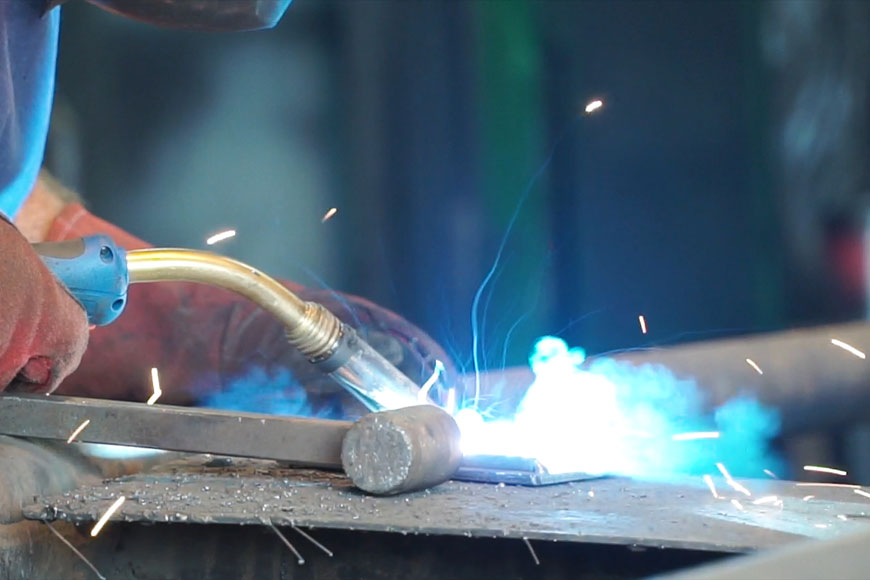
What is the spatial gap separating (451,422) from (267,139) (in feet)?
5.30

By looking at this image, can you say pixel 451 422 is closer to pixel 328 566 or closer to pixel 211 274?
pixel 328 566

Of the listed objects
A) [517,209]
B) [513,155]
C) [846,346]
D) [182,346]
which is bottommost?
[846,346]

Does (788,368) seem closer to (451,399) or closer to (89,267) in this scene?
(451,399)

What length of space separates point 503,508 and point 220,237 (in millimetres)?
1731

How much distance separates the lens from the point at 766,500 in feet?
3.36

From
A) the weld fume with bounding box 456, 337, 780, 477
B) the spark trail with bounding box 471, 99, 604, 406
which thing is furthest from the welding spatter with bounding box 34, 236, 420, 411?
the spark trail with bounding box 471, 99, 604, 406

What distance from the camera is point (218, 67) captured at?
2580 mm

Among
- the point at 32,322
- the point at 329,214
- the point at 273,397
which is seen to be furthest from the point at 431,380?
the point at 329,214

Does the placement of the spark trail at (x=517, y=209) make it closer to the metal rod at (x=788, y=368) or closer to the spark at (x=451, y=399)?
the metal rod at (x=788, y=368)

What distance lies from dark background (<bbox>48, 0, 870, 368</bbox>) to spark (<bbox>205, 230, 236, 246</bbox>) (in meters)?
0.03

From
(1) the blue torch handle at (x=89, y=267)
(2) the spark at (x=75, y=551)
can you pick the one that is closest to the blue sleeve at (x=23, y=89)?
(1) the blue torch handle at (x=89, y=267)

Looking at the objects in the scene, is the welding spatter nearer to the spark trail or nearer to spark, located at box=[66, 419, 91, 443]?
spark, located at box=[66, 419, 91, 443]

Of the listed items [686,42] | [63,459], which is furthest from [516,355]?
[63,459]

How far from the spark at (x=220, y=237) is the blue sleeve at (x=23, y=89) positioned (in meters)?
0.88
